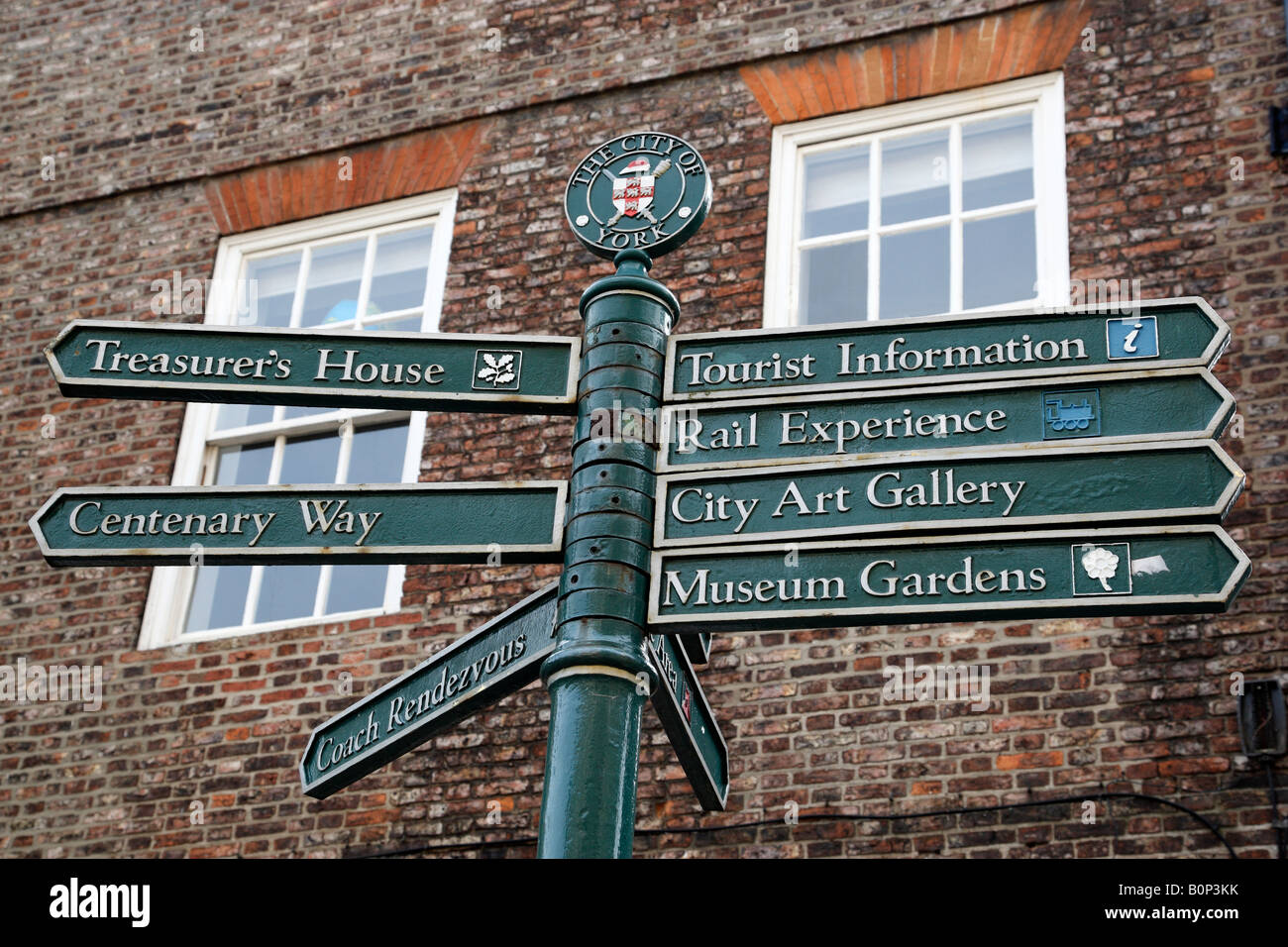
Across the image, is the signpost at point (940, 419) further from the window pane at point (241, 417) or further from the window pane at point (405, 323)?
the window pane at point (241, 417)

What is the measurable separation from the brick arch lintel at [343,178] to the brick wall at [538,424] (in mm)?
61

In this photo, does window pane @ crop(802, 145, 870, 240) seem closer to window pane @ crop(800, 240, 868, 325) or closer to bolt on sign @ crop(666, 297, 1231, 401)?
window pane @ crop(800, 240, 868, 325)

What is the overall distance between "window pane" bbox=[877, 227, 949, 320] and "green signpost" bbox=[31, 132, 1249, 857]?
356 centimetres

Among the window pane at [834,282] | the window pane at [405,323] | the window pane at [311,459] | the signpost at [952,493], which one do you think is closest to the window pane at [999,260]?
the window pane at [834,282]

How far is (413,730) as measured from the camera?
13.0ft

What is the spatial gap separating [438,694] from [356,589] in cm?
384

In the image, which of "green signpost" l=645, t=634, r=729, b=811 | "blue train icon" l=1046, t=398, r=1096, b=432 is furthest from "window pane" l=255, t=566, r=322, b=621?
"blue train icon" l=1046, t=398, r=1096, b=432

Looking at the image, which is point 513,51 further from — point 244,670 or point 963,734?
point 963,734

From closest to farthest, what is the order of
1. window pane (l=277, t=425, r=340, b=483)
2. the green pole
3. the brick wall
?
1. the green pole
2. the brick wall
3. window pane (l=277, t=425, r=340, b=483)

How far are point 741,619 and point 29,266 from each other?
6.88 meters

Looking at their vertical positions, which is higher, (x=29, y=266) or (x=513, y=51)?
(x=513, y=51)

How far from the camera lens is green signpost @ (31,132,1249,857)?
142 inches

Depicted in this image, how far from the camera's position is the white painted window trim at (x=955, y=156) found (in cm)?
745

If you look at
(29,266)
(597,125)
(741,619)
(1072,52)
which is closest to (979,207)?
(1072,52)
